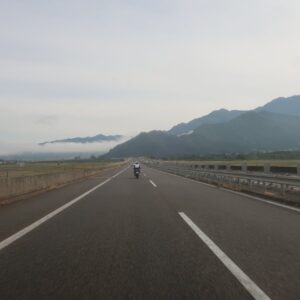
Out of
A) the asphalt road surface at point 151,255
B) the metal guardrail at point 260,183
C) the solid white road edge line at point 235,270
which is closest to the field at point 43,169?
the metal guardrail at point 260,183

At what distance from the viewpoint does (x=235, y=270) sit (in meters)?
6.52

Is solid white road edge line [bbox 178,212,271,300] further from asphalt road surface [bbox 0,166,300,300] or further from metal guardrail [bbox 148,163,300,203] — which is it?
metal guardrail [bbox 148,163,300,203]

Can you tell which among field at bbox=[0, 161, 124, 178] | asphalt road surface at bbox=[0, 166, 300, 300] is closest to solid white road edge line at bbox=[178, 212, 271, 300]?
asphalt road surface at bbox=[0, 166, 300, 300]

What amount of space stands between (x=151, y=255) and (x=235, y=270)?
1.47 m

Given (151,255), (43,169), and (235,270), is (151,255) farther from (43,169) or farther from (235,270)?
(43,169)

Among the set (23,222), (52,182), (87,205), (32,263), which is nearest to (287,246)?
(32,263)

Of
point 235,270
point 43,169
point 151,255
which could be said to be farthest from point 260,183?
point 43,169

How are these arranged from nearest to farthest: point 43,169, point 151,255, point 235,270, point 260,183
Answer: point 235,270, point 151,255, point 260,183, point 43,169

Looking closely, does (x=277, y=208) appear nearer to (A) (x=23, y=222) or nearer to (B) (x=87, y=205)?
(B) (x=87, y=205)

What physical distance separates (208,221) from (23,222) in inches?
174

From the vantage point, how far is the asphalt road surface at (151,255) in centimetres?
559

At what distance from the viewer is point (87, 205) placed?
16.1 m

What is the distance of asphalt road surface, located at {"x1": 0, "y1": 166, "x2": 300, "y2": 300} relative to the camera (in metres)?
5.59

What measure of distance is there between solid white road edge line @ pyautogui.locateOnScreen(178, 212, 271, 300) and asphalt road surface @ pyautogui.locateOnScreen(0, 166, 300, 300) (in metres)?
0.01
